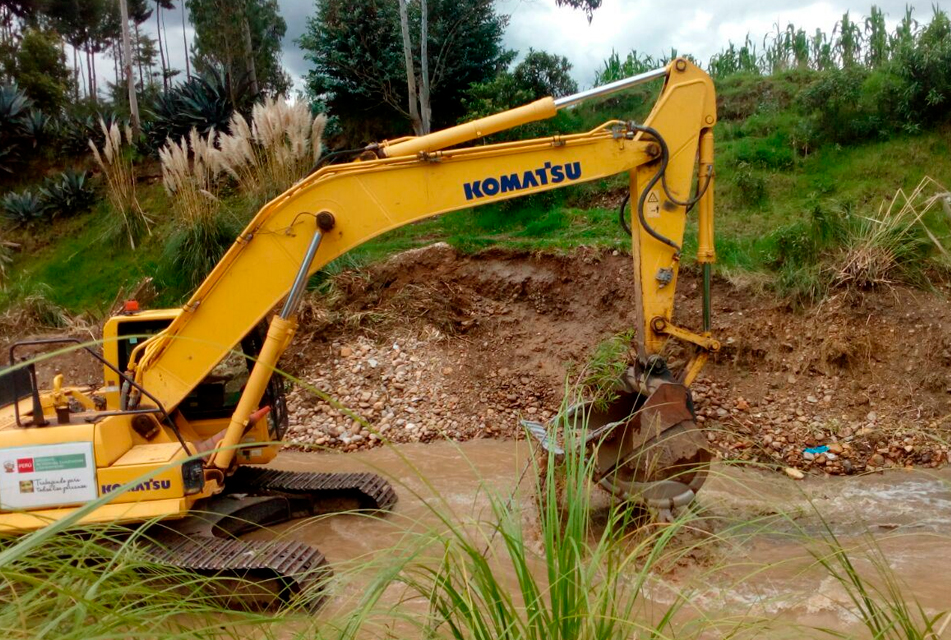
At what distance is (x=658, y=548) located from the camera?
6.51 feet

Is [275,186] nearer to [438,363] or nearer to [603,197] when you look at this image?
[438,363]

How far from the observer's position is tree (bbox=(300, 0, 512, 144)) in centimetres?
1515

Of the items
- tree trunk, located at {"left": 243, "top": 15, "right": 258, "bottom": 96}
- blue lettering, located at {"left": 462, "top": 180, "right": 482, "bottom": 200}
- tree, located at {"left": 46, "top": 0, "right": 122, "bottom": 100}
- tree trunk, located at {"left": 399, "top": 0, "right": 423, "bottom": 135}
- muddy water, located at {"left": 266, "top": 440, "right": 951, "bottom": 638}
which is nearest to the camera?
muddy water, located at {"left": 266, "top": 440, "right": 951, "bottom": 638}

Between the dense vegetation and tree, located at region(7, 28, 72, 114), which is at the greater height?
tree, located at region(7, 28, 72, 114)

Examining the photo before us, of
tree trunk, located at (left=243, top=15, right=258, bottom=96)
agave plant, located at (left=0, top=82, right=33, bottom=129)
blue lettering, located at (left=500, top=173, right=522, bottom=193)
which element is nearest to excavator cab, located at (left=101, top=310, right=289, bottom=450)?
blue lettering, located at (left=500, top=173, right=522, bottom=193)

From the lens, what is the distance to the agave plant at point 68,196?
15648 mm

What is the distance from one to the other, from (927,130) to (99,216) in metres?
14.3

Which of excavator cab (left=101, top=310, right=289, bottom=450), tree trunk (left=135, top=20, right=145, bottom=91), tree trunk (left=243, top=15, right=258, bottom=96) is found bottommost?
excavator cab (left=101, top=310, right=289, bottom=450)

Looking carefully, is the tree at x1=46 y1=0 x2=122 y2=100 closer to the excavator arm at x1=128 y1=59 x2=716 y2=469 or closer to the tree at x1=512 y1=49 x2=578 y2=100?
the tree at x1=512 y1=49 x2=578 y2=100

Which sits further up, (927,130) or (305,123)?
(305,123)

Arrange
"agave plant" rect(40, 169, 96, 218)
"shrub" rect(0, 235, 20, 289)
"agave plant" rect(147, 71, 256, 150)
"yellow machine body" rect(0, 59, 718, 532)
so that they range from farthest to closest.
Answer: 1. "agave plant" rect(40, 169, 96, 218)
2. "agave plant" rect(147, 71, 256, 150)
3. "shrub" rect(0, 235, 20, 289)
4. "yellow machine body" rect(0, 59, 718, 532)

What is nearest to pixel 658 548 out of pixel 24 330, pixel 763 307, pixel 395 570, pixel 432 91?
pixel 395 570

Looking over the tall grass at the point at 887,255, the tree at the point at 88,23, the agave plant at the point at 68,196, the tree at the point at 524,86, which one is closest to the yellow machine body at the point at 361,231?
the tall grass at the point at 887,255

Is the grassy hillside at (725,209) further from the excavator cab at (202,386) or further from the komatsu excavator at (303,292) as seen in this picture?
the excavator cab at (202,386)
